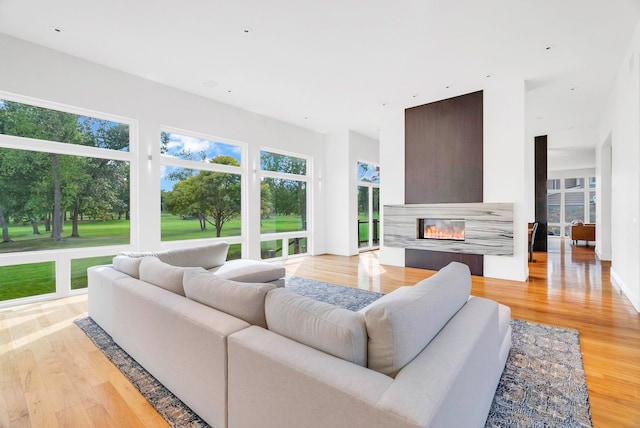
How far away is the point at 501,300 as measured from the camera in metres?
3.88

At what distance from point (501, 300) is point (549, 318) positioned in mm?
666

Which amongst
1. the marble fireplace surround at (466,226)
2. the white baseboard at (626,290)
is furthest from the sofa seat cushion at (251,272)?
the white baseboard at (626,290)

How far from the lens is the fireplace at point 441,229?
5559 mm

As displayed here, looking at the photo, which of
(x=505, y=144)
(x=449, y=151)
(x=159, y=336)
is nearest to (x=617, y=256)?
(x=505, y=144)

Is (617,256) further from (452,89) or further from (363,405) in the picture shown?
(363,405)

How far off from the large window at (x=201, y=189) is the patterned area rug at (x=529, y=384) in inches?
101

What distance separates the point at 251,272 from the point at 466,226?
390 cm

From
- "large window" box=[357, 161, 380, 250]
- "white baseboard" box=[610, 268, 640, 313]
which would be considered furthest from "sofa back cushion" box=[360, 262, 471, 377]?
"large window" box=[357, 161, 380, 250]

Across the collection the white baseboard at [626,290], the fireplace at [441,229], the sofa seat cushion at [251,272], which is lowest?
the white baseboard at [626,290]

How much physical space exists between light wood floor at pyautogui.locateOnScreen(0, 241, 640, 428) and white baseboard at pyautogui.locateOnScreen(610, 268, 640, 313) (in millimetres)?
78

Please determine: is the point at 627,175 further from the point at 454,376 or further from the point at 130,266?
the point at 130,266

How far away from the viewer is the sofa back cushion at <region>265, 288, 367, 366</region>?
1187mm

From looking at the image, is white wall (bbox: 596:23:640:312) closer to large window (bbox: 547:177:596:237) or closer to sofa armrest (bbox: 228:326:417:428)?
sofa armrest (bbox: 228:326:417:428)

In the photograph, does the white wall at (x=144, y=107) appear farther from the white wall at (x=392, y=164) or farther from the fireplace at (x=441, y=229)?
A: the fireplace at (x=441, y=229)
